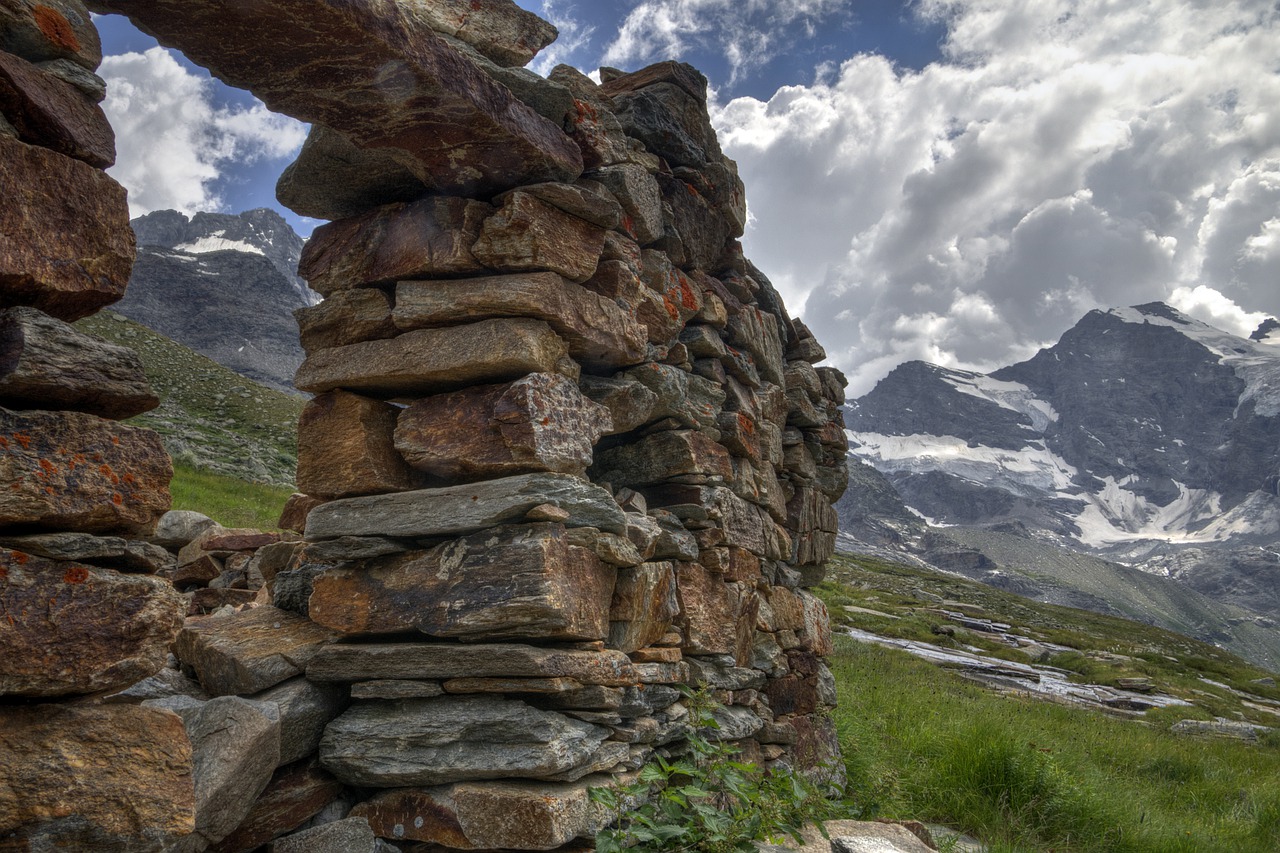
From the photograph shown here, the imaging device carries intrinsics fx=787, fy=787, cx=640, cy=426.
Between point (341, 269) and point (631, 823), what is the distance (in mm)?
3933

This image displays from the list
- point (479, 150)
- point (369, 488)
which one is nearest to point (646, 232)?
point (479, 150)

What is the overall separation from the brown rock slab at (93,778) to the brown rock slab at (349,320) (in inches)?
104

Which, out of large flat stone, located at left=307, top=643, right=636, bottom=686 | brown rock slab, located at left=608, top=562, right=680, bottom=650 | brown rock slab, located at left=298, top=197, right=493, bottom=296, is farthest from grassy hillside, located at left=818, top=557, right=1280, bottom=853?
brown rock slab, located at left=298, top=197, right=493, bottom=296

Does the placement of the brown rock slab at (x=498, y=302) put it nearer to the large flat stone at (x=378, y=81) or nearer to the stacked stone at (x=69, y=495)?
the large flat stone at (x=378, y=81)

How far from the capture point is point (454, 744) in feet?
14.0

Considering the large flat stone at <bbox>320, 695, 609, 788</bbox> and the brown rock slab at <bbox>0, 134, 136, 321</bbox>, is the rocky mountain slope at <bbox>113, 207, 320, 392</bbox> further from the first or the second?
the brown rock slab at <bbox>0, 134, 136, 321</bbox>

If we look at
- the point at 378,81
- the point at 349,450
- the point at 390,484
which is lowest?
the point at 390,484

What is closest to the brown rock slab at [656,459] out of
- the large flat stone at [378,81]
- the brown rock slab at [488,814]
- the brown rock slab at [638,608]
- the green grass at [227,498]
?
the brown rock slab at [638,608]

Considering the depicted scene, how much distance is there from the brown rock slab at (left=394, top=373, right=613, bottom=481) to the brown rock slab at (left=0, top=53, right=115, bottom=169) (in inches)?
83.2

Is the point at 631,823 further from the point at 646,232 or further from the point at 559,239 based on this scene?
the point at 646,232

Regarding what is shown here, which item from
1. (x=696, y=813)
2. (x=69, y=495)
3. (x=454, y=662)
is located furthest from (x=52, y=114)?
(x=696, y=813)

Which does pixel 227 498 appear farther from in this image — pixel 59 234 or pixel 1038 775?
pixel 1038 775

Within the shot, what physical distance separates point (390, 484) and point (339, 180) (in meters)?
2.15

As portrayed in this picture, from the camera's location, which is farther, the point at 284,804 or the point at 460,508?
the point at 460,508
